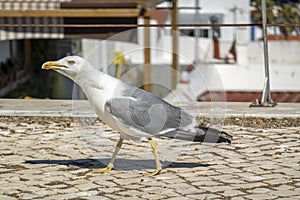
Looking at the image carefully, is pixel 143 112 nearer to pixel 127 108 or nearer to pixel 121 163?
pixel 127 108

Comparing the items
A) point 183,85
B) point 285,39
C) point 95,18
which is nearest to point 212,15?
point 285,39

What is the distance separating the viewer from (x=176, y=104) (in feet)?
25.1

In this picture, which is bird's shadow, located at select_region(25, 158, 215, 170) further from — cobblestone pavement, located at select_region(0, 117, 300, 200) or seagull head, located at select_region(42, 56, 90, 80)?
seagull head, located at select_region(42, 56, 90, 80)

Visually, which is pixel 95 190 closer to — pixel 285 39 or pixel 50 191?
pixel 50 191

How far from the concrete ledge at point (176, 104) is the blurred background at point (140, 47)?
21 centimetres

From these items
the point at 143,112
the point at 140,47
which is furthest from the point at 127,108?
the point at 140,47

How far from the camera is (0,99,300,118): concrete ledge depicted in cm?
776

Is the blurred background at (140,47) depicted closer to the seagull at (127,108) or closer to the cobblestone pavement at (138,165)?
the cobblestone pavement at (138,165)

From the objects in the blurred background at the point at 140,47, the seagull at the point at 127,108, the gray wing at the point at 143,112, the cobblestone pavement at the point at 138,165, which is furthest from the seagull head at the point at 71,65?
the blurred background at the point at 140,47

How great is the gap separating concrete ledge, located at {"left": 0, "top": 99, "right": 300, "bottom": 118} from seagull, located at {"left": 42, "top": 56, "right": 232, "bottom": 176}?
6.39 feet

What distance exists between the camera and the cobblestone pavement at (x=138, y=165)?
5184mm

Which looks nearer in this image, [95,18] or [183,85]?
[95,18]

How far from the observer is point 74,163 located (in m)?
6.01

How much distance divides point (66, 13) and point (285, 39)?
525 inches
